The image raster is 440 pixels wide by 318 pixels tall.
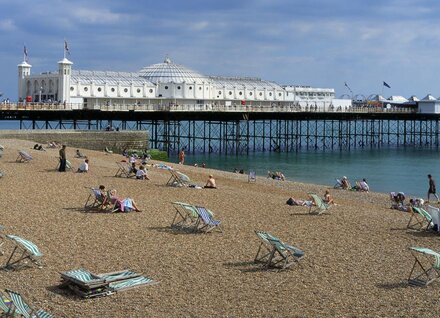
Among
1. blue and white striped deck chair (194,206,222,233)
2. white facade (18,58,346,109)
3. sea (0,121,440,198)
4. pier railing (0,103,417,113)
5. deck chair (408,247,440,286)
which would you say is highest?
white facade (18,58,346,109)

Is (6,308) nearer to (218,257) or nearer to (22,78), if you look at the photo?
(218,257)

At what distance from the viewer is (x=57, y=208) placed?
14039 millimetres

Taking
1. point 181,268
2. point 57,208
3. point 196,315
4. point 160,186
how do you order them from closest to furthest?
point 196,315 → point 181,268 → point 57,208 → point 160,186

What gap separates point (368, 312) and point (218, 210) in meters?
6.98

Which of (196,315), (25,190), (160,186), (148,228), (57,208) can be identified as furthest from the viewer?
(160,186)

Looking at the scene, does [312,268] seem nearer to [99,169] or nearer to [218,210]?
→ [218,210]

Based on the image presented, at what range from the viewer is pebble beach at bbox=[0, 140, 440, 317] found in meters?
8.21

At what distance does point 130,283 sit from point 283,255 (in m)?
2.35

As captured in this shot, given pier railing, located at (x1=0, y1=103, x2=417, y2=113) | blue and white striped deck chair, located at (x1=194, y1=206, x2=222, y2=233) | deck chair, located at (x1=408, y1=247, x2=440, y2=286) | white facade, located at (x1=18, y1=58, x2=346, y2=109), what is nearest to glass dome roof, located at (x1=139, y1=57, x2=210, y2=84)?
white facade, located at (x1=18, y1=58, x2=346, y2=109)

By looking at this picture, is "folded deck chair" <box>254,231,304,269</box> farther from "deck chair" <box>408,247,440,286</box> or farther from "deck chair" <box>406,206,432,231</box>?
"deck chair" <box>406,206,432,231</box>

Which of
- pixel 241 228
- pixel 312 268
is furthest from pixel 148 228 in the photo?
pixel 312 268

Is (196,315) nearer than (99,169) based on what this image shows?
Yes

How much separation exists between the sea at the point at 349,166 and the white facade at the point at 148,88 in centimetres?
618

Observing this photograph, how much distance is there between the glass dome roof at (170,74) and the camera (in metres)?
59.6
